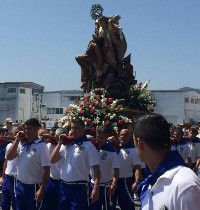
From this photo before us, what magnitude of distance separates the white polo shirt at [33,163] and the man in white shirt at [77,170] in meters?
0.21

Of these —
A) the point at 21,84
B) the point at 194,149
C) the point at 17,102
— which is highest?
the point at 21,84

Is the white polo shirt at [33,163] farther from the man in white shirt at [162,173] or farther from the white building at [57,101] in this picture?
the white building at [57,101]

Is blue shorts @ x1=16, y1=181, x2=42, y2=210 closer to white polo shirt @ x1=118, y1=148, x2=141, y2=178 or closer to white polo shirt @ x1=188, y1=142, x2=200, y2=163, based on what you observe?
white polo shirt @ x1=118, y1=148, x2=141, y2=178

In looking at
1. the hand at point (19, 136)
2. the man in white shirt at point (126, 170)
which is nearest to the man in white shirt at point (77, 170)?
the hand at point (19, 136)

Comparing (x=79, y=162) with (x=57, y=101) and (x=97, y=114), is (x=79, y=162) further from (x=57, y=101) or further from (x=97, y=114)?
(x=57, y=101)

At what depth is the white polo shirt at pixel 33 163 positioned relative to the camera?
5938 millimetres

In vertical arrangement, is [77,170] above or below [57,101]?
below

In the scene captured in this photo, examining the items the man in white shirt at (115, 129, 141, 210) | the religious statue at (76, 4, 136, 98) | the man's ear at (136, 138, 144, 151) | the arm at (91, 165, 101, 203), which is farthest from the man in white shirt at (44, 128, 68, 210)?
the religious statue at (76, 4, 136, 98)

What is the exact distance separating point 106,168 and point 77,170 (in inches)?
40.5

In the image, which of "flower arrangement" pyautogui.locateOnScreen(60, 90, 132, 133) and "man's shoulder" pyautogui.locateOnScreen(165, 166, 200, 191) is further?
"flower arrangement" pyautogui.locateOnScreen(60, 90, 132, 133)

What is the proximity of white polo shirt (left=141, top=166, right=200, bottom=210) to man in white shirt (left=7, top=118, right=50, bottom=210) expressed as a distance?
13.1 feet

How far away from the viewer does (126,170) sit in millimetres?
7359

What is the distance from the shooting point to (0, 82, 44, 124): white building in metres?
51.9

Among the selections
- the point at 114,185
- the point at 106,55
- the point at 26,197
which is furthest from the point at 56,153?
the point at 106,55
